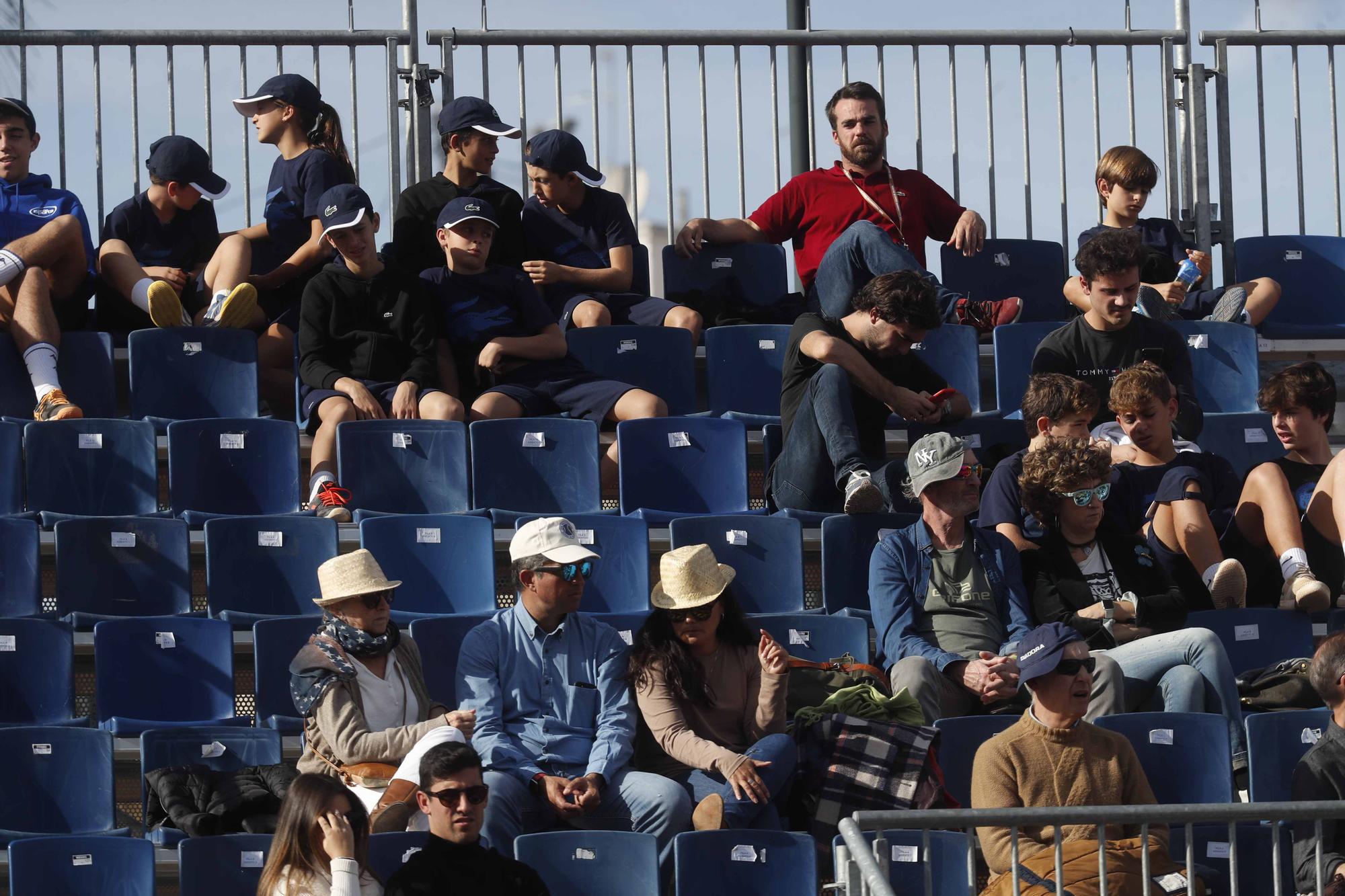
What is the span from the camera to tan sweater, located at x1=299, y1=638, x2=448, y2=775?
520cm

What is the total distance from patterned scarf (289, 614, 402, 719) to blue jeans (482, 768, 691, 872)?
47 cm

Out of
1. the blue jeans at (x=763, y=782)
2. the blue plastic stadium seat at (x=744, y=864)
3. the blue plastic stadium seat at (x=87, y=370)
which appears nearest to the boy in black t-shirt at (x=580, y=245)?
the blue plastic stadium seat at (x=87, y=370)

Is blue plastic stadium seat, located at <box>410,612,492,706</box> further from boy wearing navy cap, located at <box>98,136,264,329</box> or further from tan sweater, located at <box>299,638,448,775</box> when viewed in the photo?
boy wearing navy cap, located at <box>98,136,264,329</box>

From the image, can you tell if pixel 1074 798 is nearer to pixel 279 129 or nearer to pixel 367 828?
pixel 367 828

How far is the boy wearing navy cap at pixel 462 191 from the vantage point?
7840 millimetres

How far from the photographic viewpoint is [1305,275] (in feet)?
29.0

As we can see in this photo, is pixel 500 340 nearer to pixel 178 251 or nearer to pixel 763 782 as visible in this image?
pixel 178 251

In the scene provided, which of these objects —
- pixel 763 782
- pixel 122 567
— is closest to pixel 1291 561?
pixel 763 782

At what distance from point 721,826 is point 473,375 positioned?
2811mm

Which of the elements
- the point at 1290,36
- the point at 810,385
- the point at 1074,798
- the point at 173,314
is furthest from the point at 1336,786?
the point at 1290,36

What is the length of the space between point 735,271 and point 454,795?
418 cm

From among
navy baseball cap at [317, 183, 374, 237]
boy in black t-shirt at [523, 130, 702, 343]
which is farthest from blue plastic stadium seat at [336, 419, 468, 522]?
boy in black t-shirt at [523, 130, 702, 343]

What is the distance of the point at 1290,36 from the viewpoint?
30.5 feet

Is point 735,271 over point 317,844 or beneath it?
over
